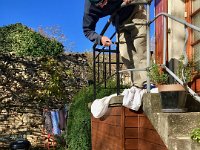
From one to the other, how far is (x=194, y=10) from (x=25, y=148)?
4210mm

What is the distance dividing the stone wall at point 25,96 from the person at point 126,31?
909 centimetres

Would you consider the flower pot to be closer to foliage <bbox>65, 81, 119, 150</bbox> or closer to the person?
the person

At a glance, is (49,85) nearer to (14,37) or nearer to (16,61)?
(16,61)

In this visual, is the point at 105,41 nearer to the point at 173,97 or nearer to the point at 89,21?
the point at 89,21

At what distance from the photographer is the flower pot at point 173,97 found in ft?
13.9

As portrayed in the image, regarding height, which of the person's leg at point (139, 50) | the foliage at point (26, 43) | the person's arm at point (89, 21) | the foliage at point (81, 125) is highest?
the foliage at point (26, 43)

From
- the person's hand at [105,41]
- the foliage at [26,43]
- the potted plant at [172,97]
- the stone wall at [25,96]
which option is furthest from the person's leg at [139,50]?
the foliage at [26,43]

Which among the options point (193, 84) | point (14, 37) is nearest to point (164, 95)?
point (193, 84)

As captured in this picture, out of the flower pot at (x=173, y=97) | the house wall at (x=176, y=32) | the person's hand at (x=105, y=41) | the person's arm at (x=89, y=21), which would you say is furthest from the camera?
the house wall at (x=176, y=32)

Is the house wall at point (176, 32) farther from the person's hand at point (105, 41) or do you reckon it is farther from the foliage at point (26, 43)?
the foliage at point (26, 43)

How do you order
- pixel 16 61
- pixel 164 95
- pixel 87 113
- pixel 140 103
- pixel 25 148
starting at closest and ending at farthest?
pixel 164 95 < pixel 140 103 < pixel 25 148 < pixel 87 113 < pixel 16 61

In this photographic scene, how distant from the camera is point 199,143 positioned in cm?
359

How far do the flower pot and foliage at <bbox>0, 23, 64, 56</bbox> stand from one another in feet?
39.3

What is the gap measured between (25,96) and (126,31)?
951 centimetres
